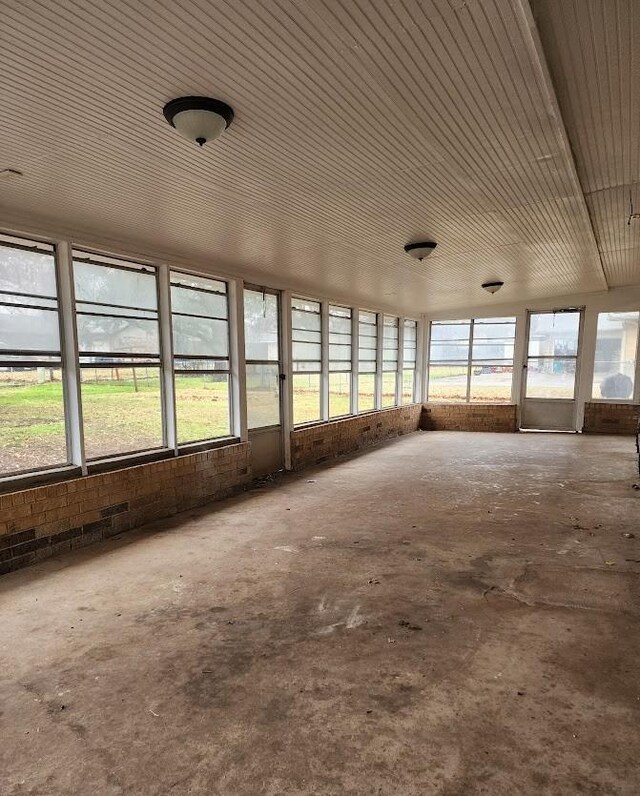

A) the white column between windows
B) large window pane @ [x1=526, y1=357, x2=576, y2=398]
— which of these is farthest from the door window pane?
the white column between windows

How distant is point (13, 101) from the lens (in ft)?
7.30

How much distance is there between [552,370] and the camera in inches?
415

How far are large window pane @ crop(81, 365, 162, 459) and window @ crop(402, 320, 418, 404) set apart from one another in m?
7.34

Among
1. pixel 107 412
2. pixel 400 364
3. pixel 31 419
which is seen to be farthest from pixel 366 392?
pixel 31 419

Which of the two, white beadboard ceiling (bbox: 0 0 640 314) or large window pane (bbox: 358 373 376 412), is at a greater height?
white beadboard ceiling (bbox: 0 0 640 314)

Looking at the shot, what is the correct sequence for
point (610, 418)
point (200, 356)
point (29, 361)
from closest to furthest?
point (29, 361) → point (200, 356) → point (610, 418)

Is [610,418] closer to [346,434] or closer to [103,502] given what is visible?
[346,434]

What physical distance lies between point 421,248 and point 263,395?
10.2 ft

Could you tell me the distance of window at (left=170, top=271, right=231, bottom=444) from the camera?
5.39 meters

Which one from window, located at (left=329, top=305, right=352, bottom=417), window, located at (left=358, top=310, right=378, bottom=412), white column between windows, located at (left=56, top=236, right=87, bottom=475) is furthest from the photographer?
window, located at (left=358, top=310, right=378, bottom=412)

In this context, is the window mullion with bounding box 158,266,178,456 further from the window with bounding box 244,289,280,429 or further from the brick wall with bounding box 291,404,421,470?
the brick wall with bounding box 291,404,421,470

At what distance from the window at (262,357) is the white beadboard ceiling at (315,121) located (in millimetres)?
1555

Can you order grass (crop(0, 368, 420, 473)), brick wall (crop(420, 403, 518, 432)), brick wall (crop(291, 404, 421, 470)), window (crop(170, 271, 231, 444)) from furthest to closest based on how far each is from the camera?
brick wall (crop(420, 403, 518, 432)) < brick wall (crop(291, 404, 421, 470)) < window (crop(170, 271, 231, 444)) < grass (crop(0, 368, 420, 473))

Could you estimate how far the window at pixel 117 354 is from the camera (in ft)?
14.6
